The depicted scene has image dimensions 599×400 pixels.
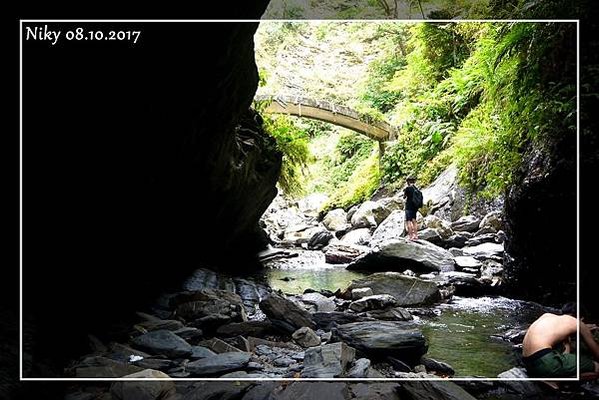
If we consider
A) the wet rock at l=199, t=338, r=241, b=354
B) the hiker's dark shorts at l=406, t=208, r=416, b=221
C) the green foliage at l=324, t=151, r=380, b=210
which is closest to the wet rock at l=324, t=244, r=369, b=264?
the hiker's dark shorts at l=406, t=208, r=416, b=221

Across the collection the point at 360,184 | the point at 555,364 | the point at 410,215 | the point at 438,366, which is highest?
the point at 360,184

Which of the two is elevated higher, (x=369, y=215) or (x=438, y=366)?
(x=369, y=215)

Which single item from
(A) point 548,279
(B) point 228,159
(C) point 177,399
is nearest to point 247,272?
(B) point 228,159

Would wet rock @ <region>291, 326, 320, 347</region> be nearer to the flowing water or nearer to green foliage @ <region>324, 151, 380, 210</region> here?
the flowing water

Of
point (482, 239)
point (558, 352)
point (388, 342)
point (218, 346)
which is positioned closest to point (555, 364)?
point (558, 352)

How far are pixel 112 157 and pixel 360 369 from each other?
1.61 meters

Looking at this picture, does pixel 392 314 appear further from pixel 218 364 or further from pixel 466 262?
pixel 466 262

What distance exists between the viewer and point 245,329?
2.86 meters

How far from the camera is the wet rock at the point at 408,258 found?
5252 millimetres

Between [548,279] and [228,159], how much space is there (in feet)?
9.45

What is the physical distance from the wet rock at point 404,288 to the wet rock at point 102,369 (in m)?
2.33

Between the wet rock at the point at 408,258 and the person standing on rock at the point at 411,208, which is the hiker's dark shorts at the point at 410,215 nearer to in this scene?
the person standing on rock at the point at 411,208

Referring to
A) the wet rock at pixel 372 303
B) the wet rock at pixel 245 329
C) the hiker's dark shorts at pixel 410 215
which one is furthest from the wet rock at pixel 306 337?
the hiker's dark shorts at pixel 410 215

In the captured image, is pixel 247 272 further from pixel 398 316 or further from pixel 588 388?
pixel 588 388
